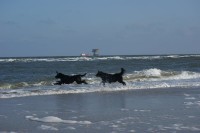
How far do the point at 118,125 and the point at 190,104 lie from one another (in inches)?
149

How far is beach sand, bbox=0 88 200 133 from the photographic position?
8.19 meters

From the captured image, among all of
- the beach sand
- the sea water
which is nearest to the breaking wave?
the sea water

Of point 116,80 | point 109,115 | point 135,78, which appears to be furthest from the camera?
point 135,78

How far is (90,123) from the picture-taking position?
871 centimetres

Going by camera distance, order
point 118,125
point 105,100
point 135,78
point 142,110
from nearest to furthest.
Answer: point 118,125 → point 142,110 → point 105,100 → point 135,78

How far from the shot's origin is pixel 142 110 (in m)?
10.5

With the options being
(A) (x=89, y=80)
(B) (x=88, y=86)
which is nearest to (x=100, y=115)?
(B) (x=88, y=86)

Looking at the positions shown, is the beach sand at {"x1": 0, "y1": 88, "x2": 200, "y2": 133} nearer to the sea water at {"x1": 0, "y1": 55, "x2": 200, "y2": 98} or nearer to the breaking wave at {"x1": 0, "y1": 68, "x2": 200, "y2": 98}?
the breaking wave at {"x1": 0, "y1": 68, "x2": 200, "y2": 98}

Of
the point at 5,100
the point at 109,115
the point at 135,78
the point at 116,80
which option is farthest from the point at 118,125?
the point at 135,78

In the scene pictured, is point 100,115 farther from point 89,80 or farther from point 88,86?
point 89,80

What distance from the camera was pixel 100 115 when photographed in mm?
9789

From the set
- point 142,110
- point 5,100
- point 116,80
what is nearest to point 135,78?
point 116,80

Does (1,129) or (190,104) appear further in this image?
(190,104)

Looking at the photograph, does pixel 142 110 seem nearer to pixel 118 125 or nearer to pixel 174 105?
pixel 174 105
